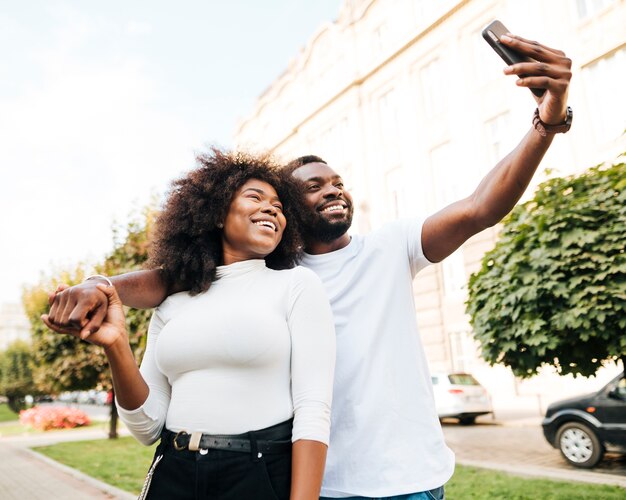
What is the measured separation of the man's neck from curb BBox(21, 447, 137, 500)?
553cm

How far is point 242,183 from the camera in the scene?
Result: 7.33 ft

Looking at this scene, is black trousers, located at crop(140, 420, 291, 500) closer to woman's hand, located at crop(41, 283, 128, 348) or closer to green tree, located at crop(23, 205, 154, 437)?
woman's hand, located at crop(41, 283, 128, 348)

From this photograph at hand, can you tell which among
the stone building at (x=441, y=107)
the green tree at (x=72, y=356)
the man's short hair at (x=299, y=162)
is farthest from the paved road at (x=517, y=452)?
the green tree at (x=72, y=356)

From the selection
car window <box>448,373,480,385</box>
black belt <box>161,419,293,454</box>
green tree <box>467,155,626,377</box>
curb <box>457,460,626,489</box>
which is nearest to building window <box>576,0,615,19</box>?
car window <box>448,373,480,385</box>

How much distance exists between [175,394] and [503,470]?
6.67 m

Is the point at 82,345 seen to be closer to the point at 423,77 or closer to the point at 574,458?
the point at 574,458

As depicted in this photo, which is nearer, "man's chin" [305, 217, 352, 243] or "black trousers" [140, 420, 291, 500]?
"black trousers" [140, 420, 291, 500]

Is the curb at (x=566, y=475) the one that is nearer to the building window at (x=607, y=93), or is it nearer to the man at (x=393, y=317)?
the man at (x=393, y=317)

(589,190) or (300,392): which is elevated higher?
(589,190)

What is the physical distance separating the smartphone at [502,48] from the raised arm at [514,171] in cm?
2

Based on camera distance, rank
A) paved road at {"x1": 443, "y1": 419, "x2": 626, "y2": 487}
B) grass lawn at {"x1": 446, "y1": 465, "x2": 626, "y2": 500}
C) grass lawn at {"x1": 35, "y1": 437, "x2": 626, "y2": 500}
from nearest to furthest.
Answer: grass lawn at {"x1": 446, "y1": 465, "x2": 626, "y2": 500}
grass lawn at {"x1": 35, "y1": 437, "x2": 626, "y2": 500}
paved road at {"x1": 443, "y1": 419, "x2": 626, "y2": 487}

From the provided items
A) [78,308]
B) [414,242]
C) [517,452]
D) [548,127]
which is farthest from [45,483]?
[548,127]

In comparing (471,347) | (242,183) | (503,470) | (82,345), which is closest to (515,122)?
(471,347)

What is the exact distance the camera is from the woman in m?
1.64
